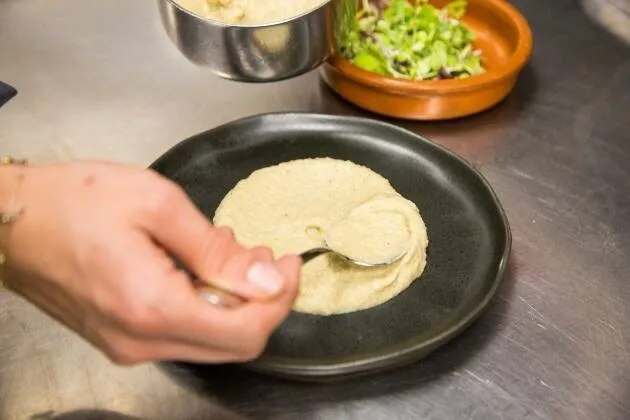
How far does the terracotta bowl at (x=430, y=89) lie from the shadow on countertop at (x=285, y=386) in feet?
1.30

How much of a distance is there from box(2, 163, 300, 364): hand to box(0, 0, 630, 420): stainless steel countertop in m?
0.16

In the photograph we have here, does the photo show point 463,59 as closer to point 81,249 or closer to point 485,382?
point 485,382

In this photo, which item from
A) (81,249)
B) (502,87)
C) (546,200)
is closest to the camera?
(81,249)

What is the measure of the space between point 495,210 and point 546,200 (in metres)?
0.14

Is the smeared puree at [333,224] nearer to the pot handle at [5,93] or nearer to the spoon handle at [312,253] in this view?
the spoon handle at [312,253]

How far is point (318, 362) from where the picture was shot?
26.6 inches

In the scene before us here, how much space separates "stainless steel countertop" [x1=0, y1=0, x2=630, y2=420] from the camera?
715mm

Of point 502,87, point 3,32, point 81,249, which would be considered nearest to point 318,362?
point 81,249

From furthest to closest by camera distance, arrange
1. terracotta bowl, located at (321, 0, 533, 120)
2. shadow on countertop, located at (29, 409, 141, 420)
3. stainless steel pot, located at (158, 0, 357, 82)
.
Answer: terracotta bowl, located at (321, 0, 533, 120) → stainless steel pot, located at (158, 0, 357, 82) → shadow on countertop, located at (29, 409, 141, 420)

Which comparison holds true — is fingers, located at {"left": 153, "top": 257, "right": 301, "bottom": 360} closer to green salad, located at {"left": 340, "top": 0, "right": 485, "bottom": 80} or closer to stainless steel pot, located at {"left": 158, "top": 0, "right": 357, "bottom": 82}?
stainless steel pot, located at {"left": 158, "top": 0, "right": 357, "bottom": 82}

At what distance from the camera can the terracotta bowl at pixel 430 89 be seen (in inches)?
39.3

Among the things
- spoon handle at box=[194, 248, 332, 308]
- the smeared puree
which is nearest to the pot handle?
the smeared puree

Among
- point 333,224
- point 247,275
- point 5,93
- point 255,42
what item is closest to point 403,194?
point 333,224

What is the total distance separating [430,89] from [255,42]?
0.82 feet
